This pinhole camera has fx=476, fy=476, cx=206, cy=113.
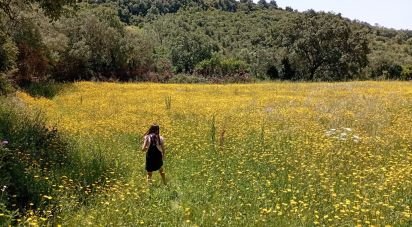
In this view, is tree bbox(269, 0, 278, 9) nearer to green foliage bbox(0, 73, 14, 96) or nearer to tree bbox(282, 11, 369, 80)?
tree bbox(282, 11, 369, 80)

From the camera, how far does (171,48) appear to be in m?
93.7

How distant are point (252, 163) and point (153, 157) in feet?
7.73

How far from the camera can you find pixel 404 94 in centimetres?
2522

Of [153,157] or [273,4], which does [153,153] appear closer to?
[153,157]

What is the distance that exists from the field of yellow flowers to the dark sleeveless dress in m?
0.47

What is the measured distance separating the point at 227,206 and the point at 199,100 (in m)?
17.8

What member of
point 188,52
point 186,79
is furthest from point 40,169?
point 188,52

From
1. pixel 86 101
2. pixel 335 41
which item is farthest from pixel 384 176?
pixel 335 41

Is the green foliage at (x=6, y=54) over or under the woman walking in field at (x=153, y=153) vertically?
over

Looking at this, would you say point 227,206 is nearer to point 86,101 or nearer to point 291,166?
point 291,166

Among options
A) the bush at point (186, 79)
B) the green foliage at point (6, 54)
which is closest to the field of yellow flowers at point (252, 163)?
the green foliage at point (6, 54)

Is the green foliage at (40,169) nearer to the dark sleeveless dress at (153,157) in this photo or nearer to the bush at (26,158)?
the bush at (26,158)

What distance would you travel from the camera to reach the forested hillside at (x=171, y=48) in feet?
96.1

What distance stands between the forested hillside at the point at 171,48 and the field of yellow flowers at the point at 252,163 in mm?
4524
